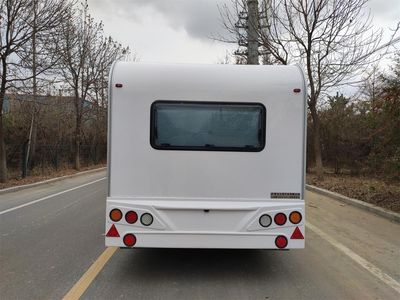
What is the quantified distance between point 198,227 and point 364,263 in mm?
2612

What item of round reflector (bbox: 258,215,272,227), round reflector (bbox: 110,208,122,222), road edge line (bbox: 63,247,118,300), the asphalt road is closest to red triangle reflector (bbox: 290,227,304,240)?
round reflector (bbox: 258,215,272,227)

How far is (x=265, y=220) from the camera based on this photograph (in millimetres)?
5777

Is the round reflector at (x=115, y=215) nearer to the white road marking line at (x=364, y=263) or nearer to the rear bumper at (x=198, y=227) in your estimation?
the rear bumper at (x=198, y=227)

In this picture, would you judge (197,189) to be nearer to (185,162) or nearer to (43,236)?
(185,162)

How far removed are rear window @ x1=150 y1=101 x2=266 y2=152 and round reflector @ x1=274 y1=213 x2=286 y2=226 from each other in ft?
2.69

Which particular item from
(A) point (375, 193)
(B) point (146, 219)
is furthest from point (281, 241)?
(A) point (375, 193)

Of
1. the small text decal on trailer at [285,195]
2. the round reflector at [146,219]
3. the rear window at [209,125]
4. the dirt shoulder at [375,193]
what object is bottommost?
the dirt shoulder at [375,193]

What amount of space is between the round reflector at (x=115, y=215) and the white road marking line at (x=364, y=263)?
3285 mm

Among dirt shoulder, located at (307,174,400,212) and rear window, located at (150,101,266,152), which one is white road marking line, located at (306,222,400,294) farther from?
dirt shoulder, located at (307,174,400,212)

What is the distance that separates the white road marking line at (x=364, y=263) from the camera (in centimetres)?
583

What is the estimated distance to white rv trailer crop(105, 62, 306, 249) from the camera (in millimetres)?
5750

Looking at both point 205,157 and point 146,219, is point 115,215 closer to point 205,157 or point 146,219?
point 146,219

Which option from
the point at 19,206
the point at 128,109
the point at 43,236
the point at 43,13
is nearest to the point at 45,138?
the point at 43,13

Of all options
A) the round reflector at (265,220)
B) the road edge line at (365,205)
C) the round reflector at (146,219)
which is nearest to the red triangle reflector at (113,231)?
the round reflector at (146,219)
